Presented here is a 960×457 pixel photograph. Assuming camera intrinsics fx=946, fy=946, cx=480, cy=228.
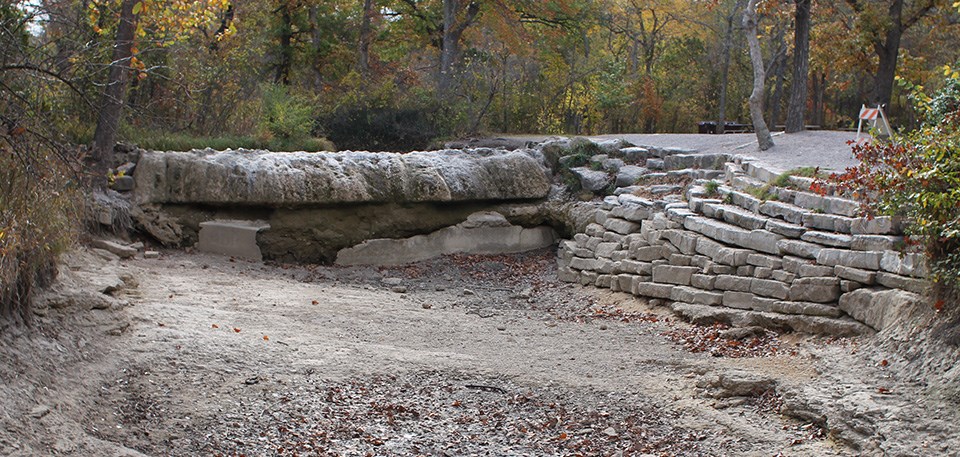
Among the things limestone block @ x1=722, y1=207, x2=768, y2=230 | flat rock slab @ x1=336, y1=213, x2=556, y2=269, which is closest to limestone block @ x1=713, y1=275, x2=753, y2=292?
limestone block @ x1=722, y1=207, x2=768, y2=230

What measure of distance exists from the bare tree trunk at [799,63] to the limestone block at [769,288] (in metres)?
7.54

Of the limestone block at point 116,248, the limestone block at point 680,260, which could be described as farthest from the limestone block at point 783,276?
the limestone block at point 116,248

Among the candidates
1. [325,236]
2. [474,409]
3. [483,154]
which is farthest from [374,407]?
[483,154]

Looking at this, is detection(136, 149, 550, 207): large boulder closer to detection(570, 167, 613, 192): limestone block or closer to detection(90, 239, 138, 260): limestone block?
detection(570, 167, 613, 192): limestone block

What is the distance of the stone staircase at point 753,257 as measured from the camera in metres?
7.55

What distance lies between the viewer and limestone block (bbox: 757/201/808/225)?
8.55m

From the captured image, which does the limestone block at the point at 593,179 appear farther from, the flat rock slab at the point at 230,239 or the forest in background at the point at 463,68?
the flat rock slab at the point at 230,239

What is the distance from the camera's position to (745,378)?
6.57 metres

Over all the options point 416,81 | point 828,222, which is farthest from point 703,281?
point 416,81

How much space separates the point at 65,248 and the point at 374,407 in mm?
2614

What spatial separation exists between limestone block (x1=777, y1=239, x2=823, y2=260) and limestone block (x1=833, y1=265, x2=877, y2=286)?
32cm

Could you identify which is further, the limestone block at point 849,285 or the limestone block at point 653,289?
the limestone block at point 653,289

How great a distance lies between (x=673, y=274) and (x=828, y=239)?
62.2 inches

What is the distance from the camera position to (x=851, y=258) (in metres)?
7.70
